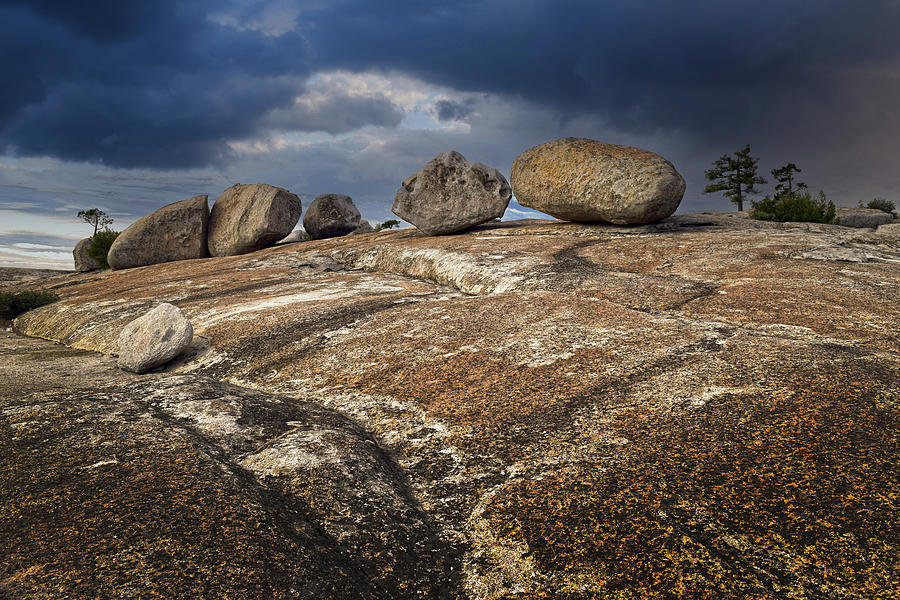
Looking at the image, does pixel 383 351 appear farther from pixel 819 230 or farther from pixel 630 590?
pixel 819 230

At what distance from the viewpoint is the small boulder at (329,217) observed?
34625 millimetres

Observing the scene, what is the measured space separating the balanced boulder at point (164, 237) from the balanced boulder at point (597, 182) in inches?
759

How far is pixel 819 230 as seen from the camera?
16.4m

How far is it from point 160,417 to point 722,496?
18.8 ft

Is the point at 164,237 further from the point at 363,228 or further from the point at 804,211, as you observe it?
the point at 804,211

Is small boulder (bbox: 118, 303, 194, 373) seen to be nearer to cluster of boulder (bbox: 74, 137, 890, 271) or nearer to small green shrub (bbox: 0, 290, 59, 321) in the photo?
cluster of boulder (bbox: 74, 137, 890, 271)

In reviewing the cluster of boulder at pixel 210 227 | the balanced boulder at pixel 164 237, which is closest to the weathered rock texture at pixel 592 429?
the cluster of boulder at pixel 210 227

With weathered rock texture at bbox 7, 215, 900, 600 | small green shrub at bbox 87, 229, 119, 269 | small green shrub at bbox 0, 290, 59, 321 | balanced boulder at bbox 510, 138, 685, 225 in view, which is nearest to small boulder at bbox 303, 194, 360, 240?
small green shrub at bbox 87, 229, 119, 269

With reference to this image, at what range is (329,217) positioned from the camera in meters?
34.7

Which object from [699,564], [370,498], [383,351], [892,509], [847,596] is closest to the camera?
[847,596]

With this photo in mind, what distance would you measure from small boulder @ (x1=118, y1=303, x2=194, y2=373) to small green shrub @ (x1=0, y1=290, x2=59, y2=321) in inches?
480

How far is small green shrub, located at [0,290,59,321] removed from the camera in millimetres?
18719

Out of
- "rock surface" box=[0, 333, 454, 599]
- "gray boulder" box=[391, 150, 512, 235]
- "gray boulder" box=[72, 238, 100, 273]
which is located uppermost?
"gray boulder" box=[391, 150, 512, 235]

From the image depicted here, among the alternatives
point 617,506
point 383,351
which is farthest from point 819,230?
point 617,506
